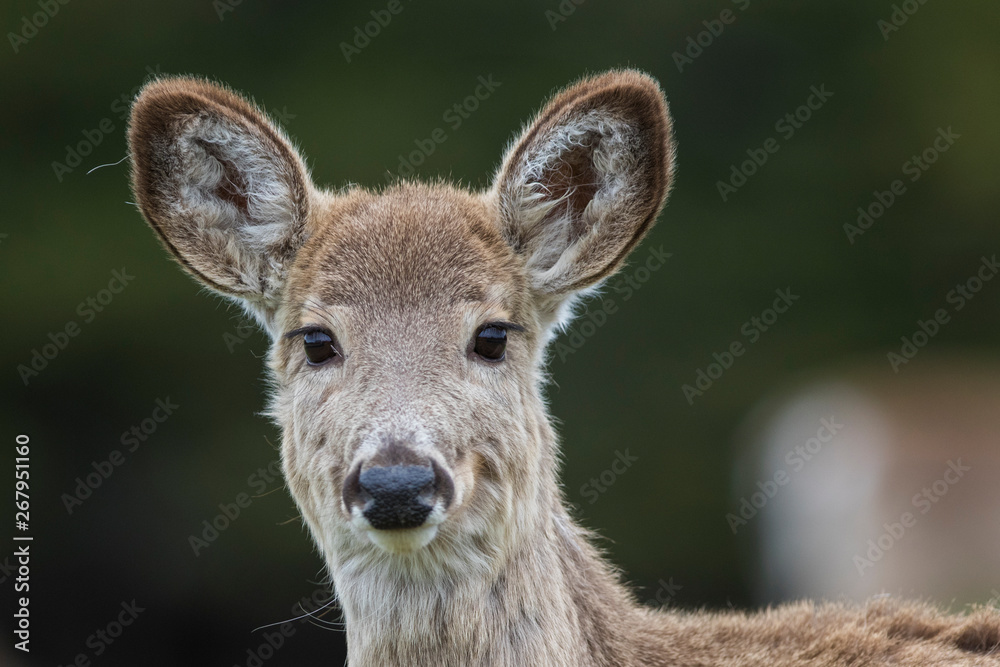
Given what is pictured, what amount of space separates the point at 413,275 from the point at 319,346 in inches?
22.3

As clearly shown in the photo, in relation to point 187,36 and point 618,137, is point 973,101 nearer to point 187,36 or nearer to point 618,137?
point 187,36

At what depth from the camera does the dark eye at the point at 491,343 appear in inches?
221

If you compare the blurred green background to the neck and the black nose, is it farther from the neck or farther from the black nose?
the black nose

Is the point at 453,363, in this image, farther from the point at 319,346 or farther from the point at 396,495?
the point at 396,495

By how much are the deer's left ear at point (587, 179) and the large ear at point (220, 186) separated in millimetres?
1149

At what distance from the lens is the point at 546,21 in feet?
54.9

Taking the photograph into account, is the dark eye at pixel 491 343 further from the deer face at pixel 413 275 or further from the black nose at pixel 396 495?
the black nose at pixel 396 495

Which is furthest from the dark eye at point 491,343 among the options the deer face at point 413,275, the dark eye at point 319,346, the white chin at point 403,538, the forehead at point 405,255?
the white chin at point 403,538

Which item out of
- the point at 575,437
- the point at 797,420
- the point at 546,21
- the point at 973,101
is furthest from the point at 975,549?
the point at 546,21

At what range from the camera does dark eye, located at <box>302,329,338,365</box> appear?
5625 mm

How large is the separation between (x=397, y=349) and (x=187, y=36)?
12.1 metres

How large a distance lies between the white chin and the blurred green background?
931 centimetres

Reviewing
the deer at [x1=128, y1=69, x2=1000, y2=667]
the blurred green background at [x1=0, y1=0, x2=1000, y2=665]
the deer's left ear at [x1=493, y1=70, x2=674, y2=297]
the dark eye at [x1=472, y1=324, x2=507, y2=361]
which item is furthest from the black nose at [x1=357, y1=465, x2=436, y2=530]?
the blurred green background at [x1=0, y1=0, x2=1000, y2=665]

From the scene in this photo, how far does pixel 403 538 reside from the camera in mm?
4941
